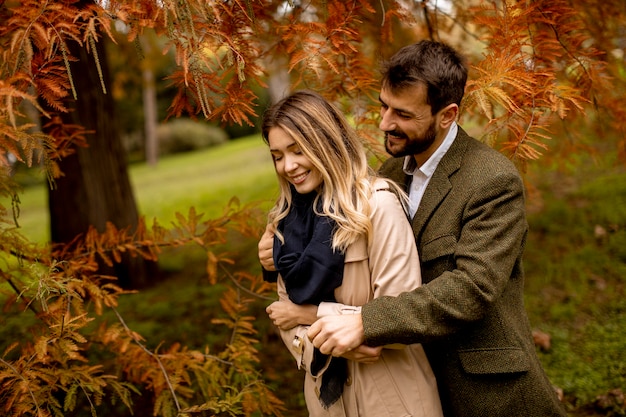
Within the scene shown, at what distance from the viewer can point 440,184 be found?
2.06 meters

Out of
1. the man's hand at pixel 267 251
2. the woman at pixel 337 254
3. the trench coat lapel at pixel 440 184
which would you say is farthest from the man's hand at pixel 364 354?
the man's hand at pixel 267 251

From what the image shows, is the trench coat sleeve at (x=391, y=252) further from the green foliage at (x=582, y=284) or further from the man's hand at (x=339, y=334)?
the green foliage at (x=582, y=284)

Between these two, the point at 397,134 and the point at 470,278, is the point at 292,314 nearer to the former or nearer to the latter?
the point at 470,278

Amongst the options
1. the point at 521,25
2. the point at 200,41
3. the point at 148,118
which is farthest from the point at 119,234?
the point at 148,118

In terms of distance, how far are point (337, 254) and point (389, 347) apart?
394mm

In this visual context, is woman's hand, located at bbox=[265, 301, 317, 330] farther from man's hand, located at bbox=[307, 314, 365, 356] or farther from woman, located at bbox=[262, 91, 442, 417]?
man's hand, located at bbox=[307, 314, 365, 356]

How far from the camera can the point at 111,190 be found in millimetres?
4883

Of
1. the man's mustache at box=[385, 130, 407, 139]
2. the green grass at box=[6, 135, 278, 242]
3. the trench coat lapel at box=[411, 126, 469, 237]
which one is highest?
the man's mustache at box=[385, 130, 407, 139]

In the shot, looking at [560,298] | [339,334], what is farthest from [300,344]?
[560,298]

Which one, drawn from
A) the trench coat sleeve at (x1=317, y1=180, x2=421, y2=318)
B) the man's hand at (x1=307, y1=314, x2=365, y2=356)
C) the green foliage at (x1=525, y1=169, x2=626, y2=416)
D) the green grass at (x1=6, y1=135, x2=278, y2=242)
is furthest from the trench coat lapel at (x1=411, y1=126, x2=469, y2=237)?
the green grass at (x1=6, y1=135, x2=278, y2=242)

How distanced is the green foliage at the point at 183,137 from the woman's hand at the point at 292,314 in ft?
72.2

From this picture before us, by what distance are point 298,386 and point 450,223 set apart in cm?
215

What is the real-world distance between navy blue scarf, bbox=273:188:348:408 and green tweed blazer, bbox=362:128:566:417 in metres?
0.22

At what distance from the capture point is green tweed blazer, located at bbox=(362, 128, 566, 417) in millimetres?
1804
